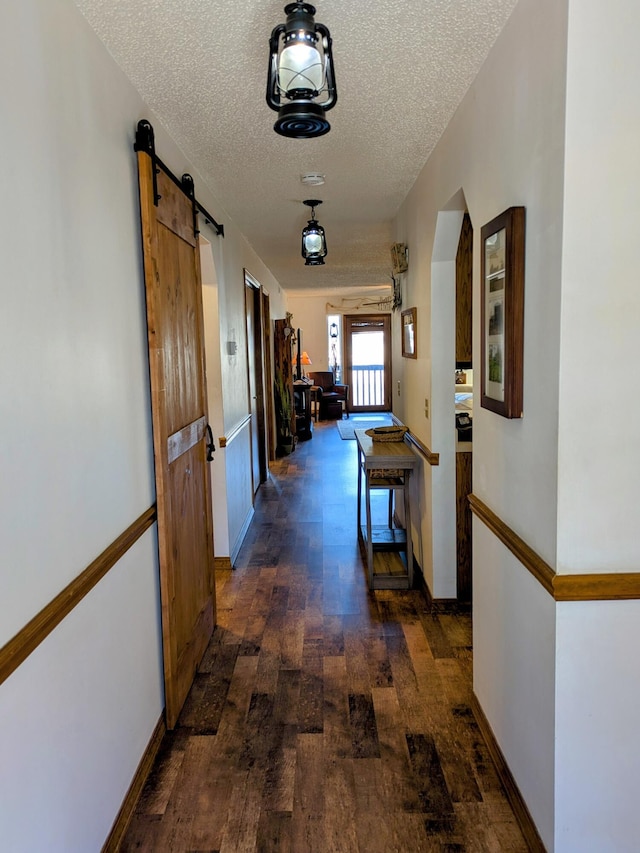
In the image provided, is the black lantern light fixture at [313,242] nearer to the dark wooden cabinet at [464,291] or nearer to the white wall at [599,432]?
the dark wooden cabinet at [464,291]

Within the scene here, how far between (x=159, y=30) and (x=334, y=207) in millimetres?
2428

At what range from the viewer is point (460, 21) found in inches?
68.9

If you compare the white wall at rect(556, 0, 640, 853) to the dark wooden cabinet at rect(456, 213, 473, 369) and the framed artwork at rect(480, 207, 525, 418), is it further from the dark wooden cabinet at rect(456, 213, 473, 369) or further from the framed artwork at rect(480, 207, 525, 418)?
the dark wooden cabinet at rect(456, 213, 473, 369)

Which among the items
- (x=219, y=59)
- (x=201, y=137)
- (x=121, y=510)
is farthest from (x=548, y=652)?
(x=201, y=137)

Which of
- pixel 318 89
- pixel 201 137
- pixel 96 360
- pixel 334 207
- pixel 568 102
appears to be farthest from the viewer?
pixel 334 207

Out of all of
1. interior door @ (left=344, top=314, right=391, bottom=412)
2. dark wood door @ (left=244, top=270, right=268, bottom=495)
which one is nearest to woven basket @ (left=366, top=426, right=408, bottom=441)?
dark wood door @ (left=244, top=270, right=268, bottom=495)

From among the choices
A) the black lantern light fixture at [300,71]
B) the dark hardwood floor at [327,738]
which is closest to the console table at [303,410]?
the dark hardwood floor at [327,738]

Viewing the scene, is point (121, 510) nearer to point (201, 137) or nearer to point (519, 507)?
point (519, 507)

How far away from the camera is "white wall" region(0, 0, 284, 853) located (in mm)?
1251

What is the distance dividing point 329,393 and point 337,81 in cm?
969

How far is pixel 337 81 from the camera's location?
2.13 m

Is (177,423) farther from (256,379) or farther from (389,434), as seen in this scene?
(256,379)

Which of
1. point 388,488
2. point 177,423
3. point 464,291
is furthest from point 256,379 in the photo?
point 177,423

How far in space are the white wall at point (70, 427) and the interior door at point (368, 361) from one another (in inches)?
396
